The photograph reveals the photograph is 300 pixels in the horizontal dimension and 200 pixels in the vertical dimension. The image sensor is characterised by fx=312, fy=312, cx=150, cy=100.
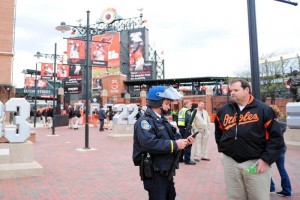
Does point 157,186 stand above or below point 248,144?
below

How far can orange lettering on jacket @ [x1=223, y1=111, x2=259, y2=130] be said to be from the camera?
3492 mm

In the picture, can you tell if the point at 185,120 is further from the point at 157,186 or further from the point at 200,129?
the point at 157,186

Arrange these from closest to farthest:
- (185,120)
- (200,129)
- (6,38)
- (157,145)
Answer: (157,145)
(185,120)
(200,129)
(6,38)

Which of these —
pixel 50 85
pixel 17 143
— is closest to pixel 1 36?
pixel 50 85

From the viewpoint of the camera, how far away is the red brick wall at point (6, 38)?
31500 mm

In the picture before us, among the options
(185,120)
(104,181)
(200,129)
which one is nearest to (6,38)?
(200,129)

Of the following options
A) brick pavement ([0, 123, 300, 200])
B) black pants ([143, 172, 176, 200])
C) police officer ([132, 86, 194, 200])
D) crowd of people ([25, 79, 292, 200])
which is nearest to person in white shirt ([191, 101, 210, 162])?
brick pavement ([0, 123, 300, 200])

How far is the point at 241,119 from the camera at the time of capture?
355 cm

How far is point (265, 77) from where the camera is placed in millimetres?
35594

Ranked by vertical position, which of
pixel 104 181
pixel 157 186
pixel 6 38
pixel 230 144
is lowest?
pixel 104 181

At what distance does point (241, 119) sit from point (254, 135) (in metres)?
0.23

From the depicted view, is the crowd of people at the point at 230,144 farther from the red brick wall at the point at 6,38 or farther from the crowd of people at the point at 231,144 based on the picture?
the red brick wall at the point at 6,38

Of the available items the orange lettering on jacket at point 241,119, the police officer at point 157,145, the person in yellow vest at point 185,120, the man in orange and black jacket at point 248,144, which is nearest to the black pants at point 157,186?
the police officer at point 157,145

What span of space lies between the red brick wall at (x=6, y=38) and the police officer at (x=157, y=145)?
31.4m
